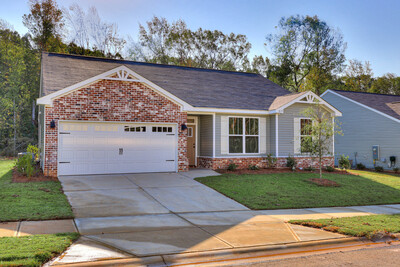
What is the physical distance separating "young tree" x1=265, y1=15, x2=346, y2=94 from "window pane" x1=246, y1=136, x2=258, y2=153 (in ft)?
76.6

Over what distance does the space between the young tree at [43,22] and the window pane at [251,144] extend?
2569 cm

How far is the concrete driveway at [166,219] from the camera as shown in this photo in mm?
6211

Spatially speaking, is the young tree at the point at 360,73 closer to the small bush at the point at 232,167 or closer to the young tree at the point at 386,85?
the young tree at the point at 386,85

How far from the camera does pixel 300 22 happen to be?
3981 cm

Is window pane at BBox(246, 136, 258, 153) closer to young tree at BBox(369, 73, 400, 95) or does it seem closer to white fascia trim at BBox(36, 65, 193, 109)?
white fascia trim at BBox(36, 65, 193, 109)

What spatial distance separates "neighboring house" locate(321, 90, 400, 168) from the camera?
2139cm

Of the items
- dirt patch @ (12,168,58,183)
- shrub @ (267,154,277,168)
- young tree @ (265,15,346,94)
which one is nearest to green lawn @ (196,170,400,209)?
shrub @ (267,154,277,168)

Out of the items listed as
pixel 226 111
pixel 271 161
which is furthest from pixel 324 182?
pixel 226 111

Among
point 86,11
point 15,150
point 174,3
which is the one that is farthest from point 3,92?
point 174,3

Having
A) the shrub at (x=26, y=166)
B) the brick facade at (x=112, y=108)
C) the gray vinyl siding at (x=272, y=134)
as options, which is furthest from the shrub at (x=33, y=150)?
the gray vinyl siding at (x=272, y=134)

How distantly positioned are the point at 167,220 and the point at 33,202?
371cm

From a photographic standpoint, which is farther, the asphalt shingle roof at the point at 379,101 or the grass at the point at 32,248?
the asphalt shingle roof at the point at 379,101

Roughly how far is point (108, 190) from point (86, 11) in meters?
30.4

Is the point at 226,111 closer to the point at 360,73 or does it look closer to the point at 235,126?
the point at 235,126
